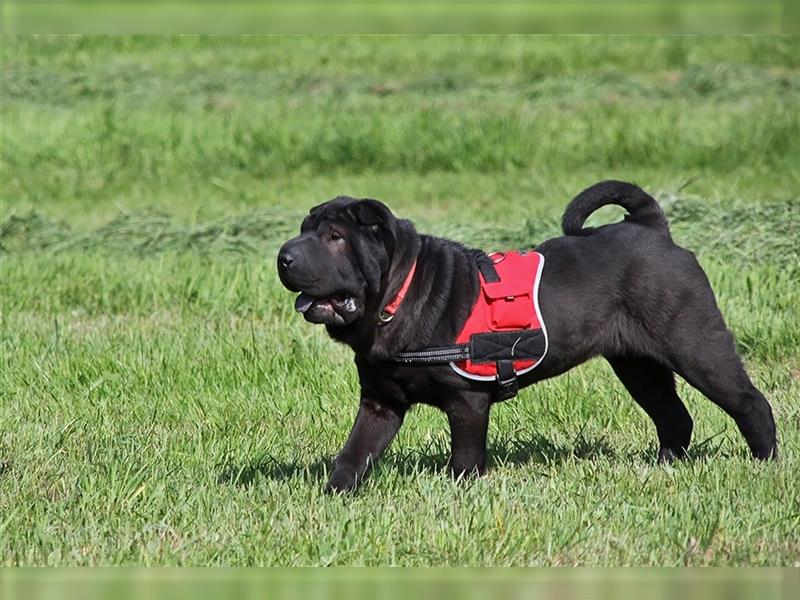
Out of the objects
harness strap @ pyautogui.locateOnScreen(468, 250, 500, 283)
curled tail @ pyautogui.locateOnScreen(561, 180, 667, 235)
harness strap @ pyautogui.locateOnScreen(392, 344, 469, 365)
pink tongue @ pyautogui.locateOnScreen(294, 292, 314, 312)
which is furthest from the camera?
curled tail @ pyautogui.locateOnScreen(561, 180, 667, 235)

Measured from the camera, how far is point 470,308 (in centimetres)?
630

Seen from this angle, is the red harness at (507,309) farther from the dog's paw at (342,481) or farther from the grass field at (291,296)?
the dog's paw at (342,481)

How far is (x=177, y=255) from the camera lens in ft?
39.6

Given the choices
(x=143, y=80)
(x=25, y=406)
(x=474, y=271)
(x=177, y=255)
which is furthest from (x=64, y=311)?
(x=143, y=80)

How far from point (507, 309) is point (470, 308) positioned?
6.9 inches

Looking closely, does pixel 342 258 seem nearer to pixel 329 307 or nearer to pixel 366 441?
pixel 329 307

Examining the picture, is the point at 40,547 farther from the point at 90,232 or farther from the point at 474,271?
the point at 90,232

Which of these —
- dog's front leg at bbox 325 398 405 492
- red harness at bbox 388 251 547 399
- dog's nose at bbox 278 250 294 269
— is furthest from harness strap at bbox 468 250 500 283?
dog's nose at bbox 278 250 294 269

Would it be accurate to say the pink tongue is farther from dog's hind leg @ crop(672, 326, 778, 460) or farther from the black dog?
dog's hind leg @ crop(672, 326, 778, 460)

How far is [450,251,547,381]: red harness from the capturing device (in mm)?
6246

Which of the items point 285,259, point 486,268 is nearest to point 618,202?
point 486,268

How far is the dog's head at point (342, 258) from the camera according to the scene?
575 cm

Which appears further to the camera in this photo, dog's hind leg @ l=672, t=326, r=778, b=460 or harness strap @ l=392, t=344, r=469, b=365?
dog's hind leg @ l=672, t=326, r=778, b=460

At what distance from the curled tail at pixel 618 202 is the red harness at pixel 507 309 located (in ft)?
1.47
